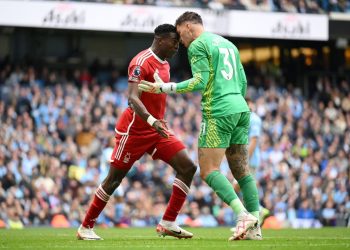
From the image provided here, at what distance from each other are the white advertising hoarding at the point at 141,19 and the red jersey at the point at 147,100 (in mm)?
14854

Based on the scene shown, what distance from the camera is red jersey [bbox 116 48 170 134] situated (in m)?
10.8

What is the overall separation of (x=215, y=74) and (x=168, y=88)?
1.90ft

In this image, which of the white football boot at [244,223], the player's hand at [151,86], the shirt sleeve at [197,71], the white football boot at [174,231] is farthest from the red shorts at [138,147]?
the white football boot at [244,223]

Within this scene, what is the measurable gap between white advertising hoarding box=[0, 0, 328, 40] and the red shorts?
15.0 metres

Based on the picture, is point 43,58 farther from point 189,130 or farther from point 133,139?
point 133,139

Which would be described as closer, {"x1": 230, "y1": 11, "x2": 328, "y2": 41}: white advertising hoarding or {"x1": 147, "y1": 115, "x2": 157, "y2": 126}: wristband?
{"x1": 147, "y1": 115, "x2": 157, "y2": 126}: wristband

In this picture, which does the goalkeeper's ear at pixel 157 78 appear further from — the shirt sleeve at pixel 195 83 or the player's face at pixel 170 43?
the player's face at pixel 170 43

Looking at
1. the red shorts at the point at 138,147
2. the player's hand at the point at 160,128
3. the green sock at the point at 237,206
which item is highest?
the player's hand at the point at 160,128

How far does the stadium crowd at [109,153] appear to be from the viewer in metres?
20.9

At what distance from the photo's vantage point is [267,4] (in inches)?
1122

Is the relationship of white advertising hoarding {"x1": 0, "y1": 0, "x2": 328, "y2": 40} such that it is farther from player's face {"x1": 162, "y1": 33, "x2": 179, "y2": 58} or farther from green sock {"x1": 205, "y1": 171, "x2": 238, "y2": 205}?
green sock {"x1": 205, "y1": 171, "x2": 238, "y2": 205}

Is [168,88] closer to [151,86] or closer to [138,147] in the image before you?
[151,86]

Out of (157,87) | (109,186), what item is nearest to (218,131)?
(157,87)

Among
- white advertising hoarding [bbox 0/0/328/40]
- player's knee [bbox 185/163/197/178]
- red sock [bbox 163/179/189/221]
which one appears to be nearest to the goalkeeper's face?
player's knee [bbox 185/163/197/178]
